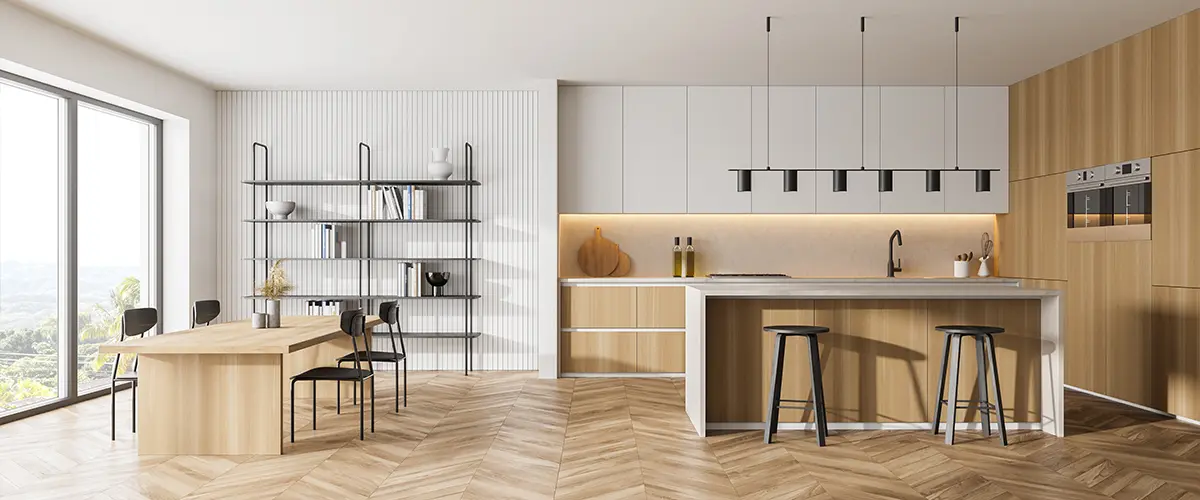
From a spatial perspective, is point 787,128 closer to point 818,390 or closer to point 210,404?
point 818,390

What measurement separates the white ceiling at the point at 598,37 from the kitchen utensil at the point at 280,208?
42.4 inches

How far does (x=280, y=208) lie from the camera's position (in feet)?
25.1

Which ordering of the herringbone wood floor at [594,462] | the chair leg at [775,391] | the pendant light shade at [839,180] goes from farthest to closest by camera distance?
1. the pendant light shade at [839,180]
2. the chair leg at [775,391]
3. the herringbone wood floor at [594,462]

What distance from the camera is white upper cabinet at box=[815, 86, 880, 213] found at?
25.6 feet

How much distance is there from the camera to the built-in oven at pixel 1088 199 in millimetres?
6289

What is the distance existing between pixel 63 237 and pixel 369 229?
244 centimetres

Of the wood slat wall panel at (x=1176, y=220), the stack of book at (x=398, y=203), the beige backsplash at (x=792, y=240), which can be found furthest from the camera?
the beige backsplash at (x=792, y=240)

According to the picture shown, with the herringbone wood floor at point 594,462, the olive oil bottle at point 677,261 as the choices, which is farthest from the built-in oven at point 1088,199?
the olive oil bottle at point 677,261

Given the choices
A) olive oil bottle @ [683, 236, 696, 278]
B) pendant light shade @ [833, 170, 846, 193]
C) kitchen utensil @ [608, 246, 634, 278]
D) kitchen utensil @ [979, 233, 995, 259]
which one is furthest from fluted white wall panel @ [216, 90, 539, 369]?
kitchen utensil @ [979, 233, 995, 259]

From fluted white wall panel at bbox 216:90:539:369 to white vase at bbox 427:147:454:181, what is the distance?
0.28 metres

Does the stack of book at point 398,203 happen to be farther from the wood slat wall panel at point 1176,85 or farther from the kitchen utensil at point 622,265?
the wood slat wall panel at point 1176,85

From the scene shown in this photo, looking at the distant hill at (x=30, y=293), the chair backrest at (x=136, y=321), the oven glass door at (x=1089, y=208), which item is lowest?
the chair backrest at (x=136, y=321)

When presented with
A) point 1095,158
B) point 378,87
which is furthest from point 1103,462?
point 378,87

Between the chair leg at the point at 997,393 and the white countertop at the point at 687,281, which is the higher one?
the white countertop at the point at 687,281
